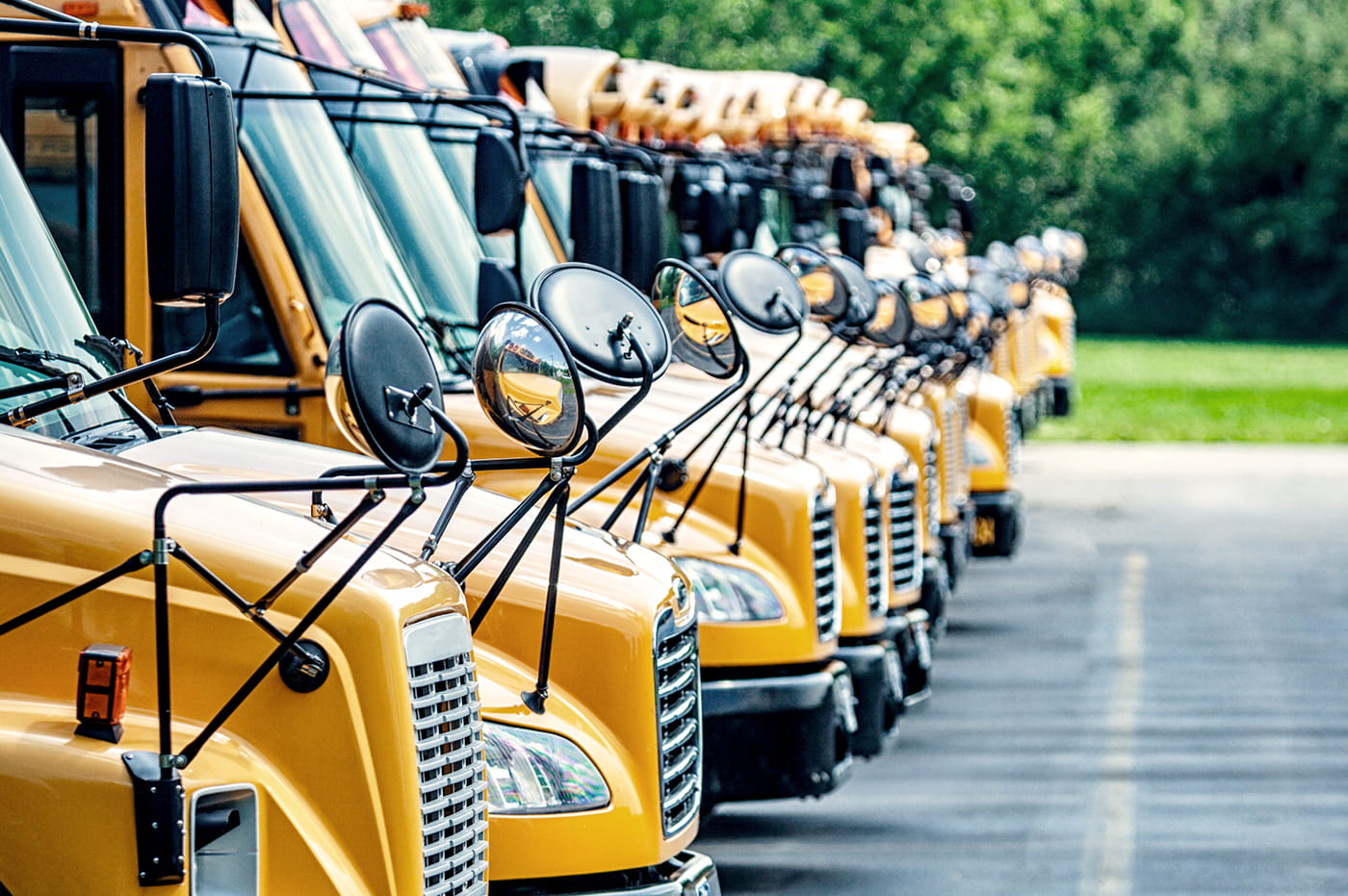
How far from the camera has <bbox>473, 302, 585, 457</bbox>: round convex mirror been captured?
4.00 m

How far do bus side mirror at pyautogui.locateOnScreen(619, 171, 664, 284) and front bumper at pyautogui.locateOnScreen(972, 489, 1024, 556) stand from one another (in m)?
6.07

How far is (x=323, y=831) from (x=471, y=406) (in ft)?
10.0

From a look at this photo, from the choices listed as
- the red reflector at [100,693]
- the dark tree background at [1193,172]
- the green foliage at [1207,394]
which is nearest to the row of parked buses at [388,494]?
the red reflector at [100,693]

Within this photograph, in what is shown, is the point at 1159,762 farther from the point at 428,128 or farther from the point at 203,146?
the point at 203,146

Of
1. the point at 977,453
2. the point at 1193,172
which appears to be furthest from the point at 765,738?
the point at 1193,172

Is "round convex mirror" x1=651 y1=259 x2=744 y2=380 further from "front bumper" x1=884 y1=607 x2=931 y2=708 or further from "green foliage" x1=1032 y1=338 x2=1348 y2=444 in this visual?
"green foliage" x1=1032 y1=338 x2=1348 y2=444

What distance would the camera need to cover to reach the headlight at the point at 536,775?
14.3 feet

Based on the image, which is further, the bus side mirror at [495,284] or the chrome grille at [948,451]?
the chrome grille at [948,451]

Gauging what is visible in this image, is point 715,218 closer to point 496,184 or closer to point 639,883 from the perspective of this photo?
point 496,184

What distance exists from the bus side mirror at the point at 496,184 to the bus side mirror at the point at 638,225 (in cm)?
103

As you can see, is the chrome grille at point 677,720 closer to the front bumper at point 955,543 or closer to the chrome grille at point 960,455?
the front bumper at point 955,543

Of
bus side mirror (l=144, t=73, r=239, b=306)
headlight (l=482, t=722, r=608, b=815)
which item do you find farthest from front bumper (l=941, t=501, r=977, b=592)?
bus side mirror (l=144, t=73, r=239, b=306)

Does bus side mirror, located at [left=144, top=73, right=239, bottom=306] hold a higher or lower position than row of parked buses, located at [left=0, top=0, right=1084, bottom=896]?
higher

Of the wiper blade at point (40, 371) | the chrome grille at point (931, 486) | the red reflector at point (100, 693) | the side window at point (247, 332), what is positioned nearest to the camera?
the red reflector at point (100, 693)
